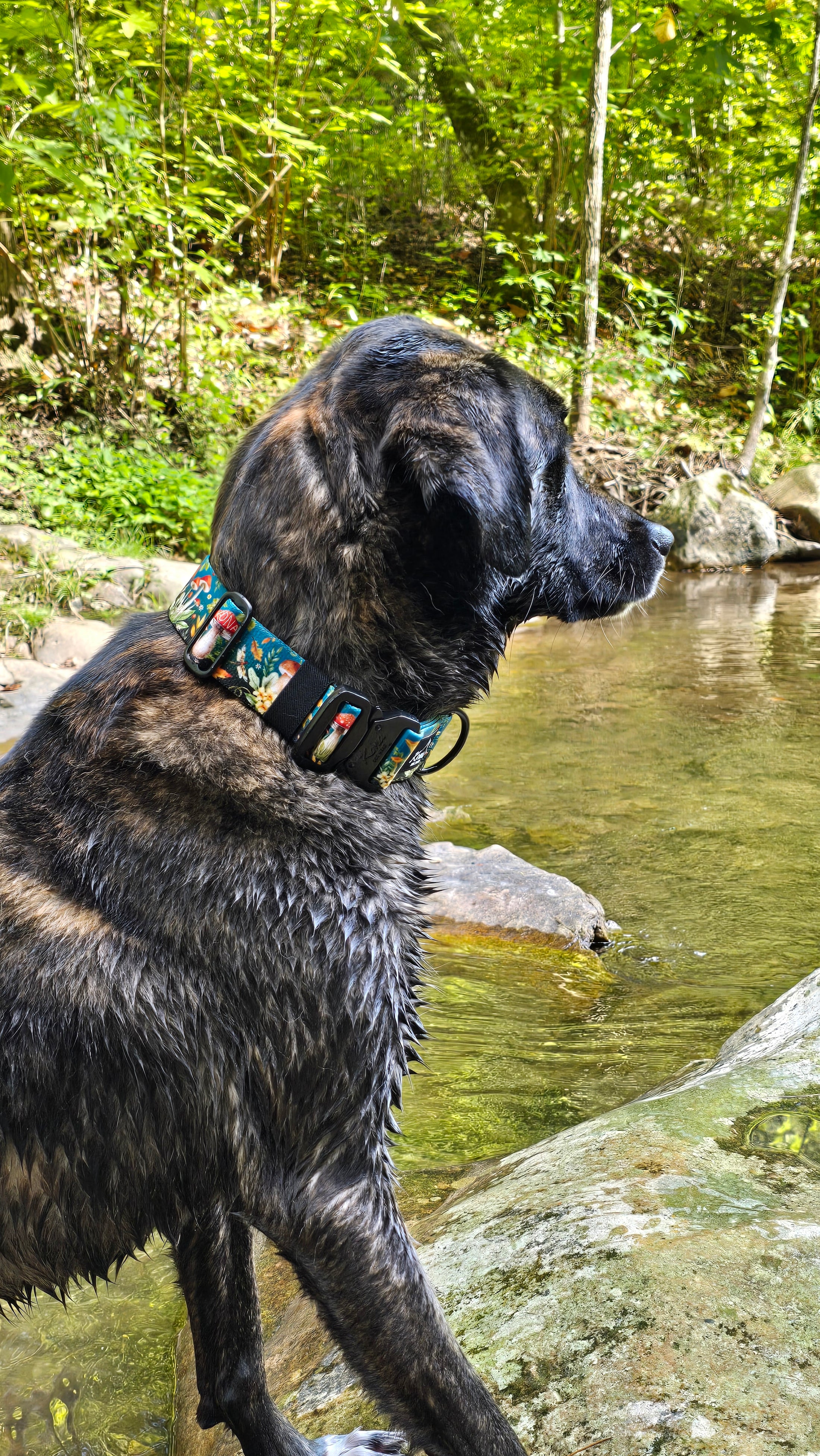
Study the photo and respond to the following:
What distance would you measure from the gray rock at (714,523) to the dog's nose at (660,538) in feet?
34.2

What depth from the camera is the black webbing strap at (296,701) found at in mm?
1811

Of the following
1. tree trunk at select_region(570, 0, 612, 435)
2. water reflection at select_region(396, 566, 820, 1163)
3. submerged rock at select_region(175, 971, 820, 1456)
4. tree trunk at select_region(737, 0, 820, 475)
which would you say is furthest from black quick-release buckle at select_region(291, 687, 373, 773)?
tree trunk at select_region(737, 0, 820, 475)

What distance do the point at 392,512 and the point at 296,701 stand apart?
0.38 m

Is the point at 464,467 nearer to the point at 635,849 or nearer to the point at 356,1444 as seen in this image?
the point at 356,1444

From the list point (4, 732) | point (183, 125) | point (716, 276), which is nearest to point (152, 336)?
point (183, 125)

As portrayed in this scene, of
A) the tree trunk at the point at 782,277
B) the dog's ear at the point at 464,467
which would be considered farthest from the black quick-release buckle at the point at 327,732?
the tree trunk at the point at 782,277

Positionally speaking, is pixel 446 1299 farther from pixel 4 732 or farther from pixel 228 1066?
A: pixel 4 732

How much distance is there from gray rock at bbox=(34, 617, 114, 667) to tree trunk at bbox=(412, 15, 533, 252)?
37.8 feet

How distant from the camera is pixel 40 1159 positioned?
1.69 metres

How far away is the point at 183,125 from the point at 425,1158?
1002cm

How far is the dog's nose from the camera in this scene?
99.8 inches

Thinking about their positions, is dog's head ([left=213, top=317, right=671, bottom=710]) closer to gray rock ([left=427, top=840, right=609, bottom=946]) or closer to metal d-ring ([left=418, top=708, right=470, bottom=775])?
metal d-ring ([left=418, top=708, right=470, bottom=775])

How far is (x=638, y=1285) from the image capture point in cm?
178

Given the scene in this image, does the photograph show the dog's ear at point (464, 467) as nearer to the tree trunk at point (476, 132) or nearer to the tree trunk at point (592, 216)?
the tree trunk at point (592, 216)
